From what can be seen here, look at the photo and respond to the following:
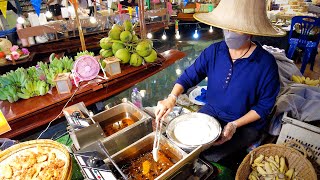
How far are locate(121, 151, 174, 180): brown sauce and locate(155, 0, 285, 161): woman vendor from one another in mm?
334

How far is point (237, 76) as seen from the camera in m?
1.89

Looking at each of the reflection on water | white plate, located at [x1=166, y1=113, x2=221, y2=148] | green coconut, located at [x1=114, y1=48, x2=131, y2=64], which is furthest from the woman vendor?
the reflection on water

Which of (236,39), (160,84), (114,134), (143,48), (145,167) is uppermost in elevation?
(236,39)

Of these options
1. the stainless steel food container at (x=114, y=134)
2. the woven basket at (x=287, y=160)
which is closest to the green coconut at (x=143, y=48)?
the stainless steel food container at (x=114, y=134)

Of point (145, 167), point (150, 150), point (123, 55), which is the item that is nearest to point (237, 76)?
point (150, 150)

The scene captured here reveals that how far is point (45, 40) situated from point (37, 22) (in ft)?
2.32

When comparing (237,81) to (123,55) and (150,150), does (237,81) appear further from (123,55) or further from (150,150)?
(123,55)

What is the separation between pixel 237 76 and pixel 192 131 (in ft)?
2.45

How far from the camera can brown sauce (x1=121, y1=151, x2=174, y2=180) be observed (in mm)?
1348

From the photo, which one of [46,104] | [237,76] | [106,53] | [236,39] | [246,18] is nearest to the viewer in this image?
[246,18]

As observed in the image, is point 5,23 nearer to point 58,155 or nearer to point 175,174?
point 58,155

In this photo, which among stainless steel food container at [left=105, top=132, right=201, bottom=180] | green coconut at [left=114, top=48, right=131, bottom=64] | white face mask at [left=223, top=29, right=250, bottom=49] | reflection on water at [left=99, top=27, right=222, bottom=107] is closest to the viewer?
stainless steel food container at [left=105, top=132, right=201, bottom=180]

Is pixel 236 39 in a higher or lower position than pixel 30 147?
higher

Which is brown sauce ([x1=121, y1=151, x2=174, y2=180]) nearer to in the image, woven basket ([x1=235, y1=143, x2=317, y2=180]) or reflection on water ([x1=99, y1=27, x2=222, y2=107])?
woven basket ([x1=235, y1=143, x2=317, y2=180])
